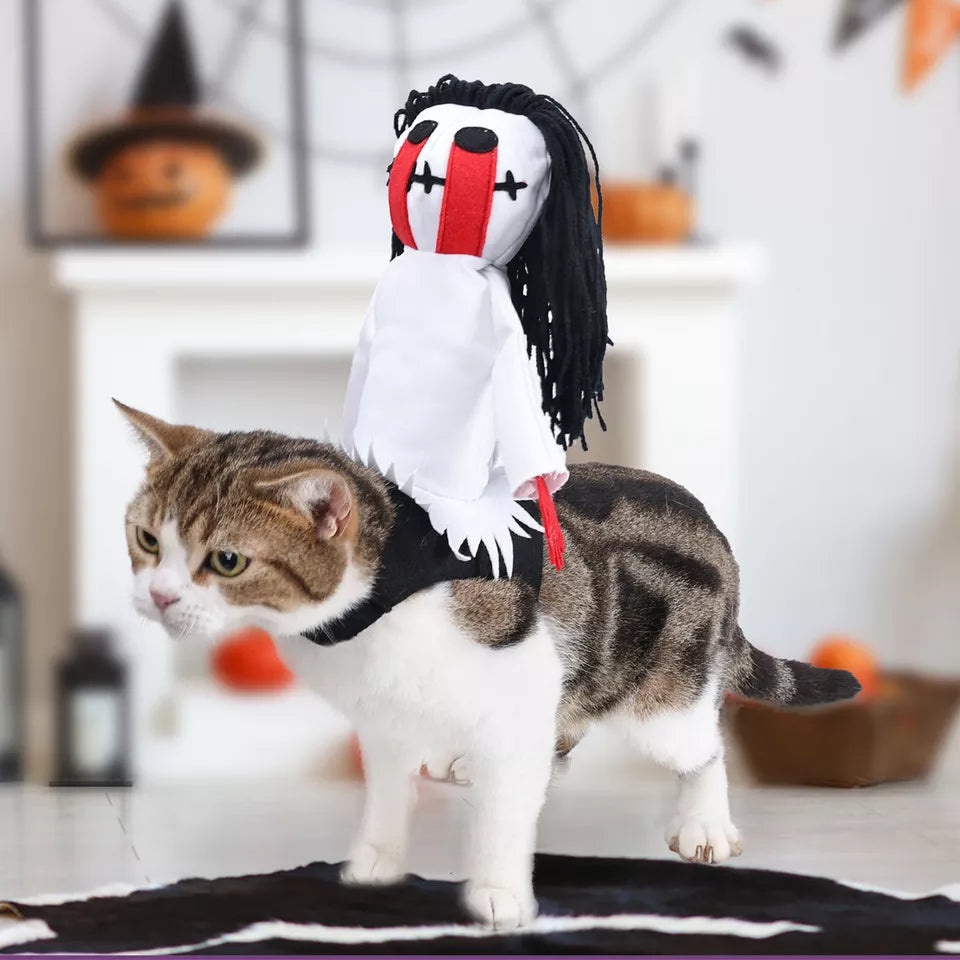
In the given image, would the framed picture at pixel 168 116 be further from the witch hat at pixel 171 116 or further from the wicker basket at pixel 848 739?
the wicker basket at pixel 848 739

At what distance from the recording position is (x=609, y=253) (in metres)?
1.47

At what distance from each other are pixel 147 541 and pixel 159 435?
61mm

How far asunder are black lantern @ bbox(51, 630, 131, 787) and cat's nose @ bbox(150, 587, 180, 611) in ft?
3.28

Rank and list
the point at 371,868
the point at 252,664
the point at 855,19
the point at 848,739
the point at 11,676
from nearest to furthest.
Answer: the point at 371,868, the point at 848,739, the point at 252,664, the point at 11,676, the point at 855,19

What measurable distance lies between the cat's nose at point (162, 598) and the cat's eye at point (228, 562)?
2cm

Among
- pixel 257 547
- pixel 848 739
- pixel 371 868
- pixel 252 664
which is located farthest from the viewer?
pixel 252 664

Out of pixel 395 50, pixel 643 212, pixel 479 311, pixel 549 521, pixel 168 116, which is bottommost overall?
pixel 549 521

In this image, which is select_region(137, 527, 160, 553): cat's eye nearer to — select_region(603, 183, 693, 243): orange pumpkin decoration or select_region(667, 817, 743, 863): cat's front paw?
select_region(667, 817, 743, 863): cat's front paw

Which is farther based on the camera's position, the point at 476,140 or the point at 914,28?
the point at 914,28

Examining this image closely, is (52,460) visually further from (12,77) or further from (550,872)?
(550,872)

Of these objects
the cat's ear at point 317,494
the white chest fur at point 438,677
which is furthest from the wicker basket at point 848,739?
the cat's ear at point 317,494

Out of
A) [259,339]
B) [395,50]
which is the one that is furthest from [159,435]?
[395,50]

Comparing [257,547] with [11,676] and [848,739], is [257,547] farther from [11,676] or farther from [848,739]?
[11,676]

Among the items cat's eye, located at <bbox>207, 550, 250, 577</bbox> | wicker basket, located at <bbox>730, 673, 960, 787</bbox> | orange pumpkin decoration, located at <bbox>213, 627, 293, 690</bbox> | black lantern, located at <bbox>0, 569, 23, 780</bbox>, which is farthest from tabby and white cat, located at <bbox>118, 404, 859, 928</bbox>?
black lantern, located at <bbox>0, 569, 23, 780</bbox>
